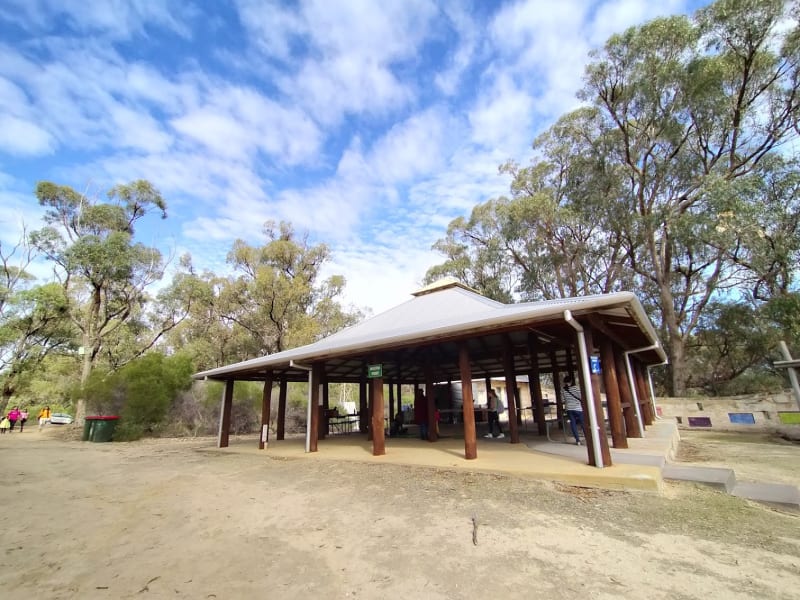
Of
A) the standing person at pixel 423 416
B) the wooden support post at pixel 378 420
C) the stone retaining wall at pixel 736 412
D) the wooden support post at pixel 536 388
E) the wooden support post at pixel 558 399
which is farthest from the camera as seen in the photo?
the stone retaining wall at pixel 736 412

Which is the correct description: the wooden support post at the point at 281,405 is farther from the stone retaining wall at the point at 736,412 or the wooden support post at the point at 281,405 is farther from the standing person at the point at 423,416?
the stone retaining wall at the point at 736,412

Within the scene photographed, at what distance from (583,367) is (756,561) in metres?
2.77

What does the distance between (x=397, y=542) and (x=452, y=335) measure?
3386 mm

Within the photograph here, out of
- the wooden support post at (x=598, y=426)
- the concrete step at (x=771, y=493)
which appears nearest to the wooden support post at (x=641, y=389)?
the concrete step at (x=771, y=493)

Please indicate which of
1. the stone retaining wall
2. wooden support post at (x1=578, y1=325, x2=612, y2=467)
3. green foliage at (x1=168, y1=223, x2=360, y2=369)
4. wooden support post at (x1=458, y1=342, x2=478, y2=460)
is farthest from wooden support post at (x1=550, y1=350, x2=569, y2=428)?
green foliage at (x1=168, y1=223, x2=360, y2=369)

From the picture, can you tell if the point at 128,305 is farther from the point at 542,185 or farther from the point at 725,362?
the point at 725,362

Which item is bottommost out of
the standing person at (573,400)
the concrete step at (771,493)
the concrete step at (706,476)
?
the concrete step at (771,493)

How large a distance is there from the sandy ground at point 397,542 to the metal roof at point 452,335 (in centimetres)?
233

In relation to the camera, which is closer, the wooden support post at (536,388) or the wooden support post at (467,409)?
the wooden support post at (467,409)

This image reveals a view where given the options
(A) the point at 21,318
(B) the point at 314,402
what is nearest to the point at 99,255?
(A) the point at 21,318

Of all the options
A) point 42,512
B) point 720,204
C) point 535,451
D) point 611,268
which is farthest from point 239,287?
point 720,204

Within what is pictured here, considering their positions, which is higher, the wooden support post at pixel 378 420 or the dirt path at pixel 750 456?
the wooden support post at pixel 378 420

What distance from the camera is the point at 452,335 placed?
6223 mm

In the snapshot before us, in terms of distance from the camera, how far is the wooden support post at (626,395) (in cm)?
798
